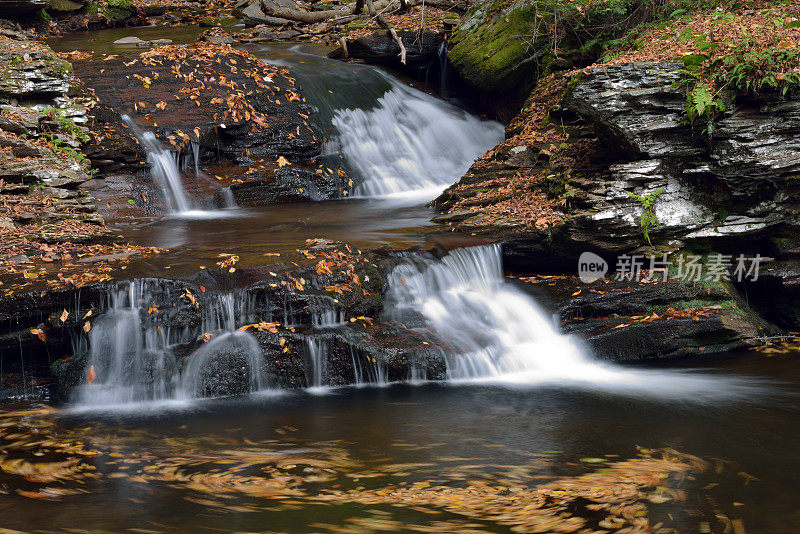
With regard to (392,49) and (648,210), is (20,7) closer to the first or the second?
(392,49)

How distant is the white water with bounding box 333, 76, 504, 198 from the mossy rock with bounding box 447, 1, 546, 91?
105 cm

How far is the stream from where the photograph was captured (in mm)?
3926

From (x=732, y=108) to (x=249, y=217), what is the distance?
6.56 m

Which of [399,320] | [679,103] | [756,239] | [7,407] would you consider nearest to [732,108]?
[679,103]

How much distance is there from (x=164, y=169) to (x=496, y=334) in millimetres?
6291

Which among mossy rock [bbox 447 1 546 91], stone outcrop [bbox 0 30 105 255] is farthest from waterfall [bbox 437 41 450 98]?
stone outcrop [bbox 0 30 105 255]

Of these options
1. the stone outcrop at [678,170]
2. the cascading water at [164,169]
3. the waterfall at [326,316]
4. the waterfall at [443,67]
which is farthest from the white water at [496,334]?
the waterfall at [443,67]

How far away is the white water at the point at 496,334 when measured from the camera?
6574mm

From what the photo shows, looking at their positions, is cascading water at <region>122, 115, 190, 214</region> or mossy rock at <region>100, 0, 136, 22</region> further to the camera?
mossy rock at <region>100, 0, 136, 22</region>

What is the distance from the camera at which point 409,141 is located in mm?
13070

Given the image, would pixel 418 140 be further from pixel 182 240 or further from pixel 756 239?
pixel 756 239

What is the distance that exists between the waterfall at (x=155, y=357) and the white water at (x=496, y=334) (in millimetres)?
1794

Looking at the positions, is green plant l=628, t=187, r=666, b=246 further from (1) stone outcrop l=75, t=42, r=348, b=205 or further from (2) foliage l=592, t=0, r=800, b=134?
(1) stone outcrop l=75, t=42, r=348, b=205

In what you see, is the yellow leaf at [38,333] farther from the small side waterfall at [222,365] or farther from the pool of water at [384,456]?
the small side waterfall at [222,365]
